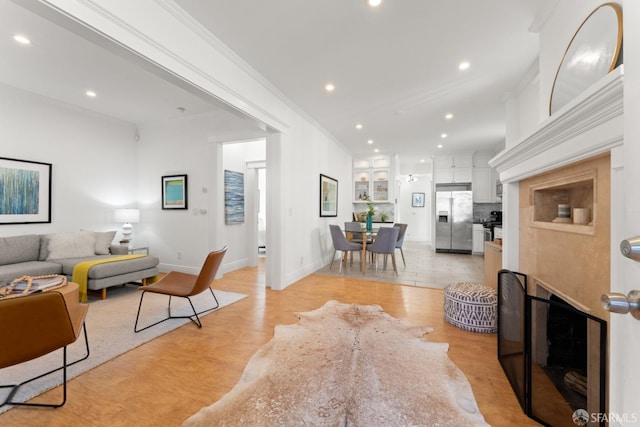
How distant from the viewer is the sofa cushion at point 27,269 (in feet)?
9.40

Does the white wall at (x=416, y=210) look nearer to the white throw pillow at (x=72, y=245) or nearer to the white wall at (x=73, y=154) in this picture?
the white wall at (x=73, y=154)

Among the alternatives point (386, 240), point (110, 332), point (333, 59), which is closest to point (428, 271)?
point (386, 240)

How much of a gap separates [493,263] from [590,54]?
6.94 feet

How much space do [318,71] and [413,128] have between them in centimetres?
271

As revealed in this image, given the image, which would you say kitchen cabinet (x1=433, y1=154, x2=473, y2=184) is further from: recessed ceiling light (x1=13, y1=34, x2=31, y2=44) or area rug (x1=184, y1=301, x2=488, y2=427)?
recessed ceiling light (x1=13, y1=34, x2=31, y2=44)

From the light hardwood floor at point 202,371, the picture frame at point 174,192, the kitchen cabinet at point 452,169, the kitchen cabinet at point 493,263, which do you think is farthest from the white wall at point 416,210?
the picture frame at point 174,192

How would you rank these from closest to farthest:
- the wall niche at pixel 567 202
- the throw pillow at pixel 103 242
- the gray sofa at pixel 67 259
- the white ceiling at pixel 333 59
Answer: the wall niche at pixel 567 202 < the white ceiling at pixel 333 59 < the gray sofa at pixel 67 259 < the throw pillow at pixel 103 242

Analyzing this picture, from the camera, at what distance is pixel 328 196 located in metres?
5.56

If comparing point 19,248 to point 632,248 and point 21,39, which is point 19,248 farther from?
point 632,248

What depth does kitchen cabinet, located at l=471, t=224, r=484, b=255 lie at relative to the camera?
666cm

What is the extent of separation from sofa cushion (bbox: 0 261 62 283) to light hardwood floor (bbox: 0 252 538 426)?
6.92ft

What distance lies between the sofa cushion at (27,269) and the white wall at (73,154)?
720 millimetres

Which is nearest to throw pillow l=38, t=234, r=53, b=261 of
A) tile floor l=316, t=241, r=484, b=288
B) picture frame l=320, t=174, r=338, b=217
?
tile floor l=316, t=241, r=484, b=288

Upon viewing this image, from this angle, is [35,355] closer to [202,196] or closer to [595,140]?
[595,140]
